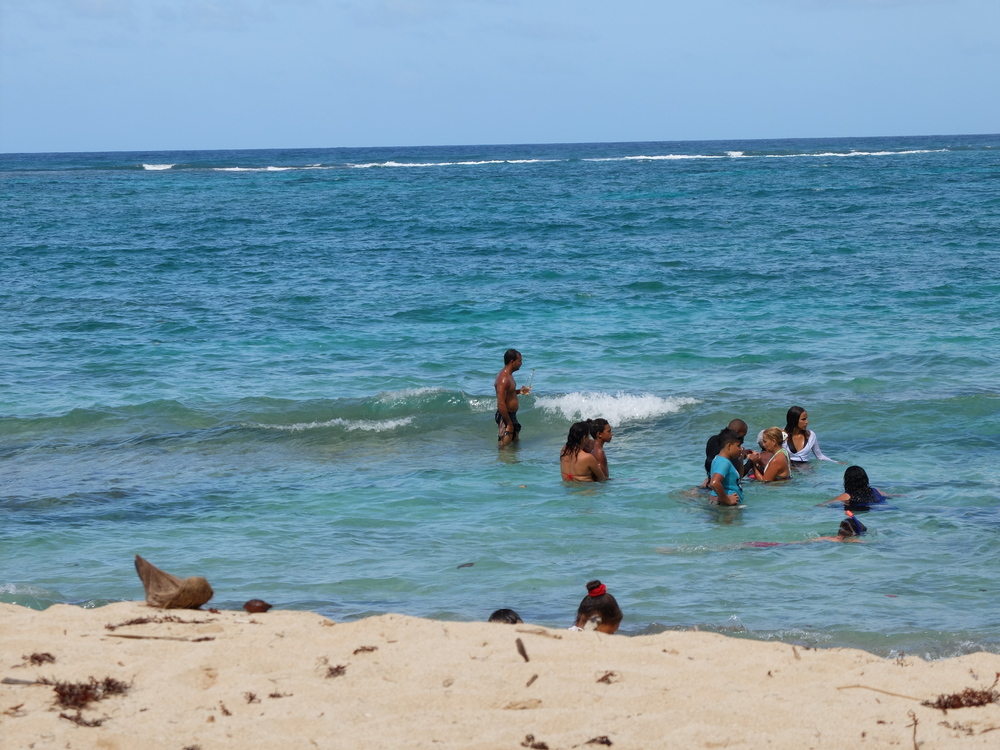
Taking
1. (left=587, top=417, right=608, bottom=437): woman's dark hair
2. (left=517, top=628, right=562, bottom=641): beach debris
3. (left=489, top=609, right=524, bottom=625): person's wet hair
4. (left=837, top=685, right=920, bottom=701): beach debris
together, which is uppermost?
(left=587, top=417, right=608, bottom=437): woman's dark hair

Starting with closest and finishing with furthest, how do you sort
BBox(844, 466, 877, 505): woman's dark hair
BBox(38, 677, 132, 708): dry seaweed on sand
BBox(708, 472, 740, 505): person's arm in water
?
Answer: BBox(38, 677, 132, 708): dry seaweed on sand < BBox(844, 466, 877, 505): woman's dark hair < BBox(708, 472, 740, 505): person's arm in water

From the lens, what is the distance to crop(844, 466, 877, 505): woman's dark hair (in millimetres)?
8742

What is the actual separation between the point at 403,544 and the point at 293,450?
390 centimetres

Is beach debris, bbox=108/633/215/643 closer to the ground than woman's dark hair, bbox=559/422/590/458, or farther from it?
closer to the ground

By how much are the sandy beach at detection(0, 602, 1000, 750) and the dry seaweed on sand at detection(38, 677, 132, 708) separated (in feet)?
0.10

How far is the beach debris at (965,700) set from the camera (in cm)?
470

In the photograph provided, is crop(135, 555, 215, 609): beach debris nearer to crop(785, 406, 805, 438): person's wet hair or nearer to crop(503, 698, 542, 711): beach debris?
crop(503, 698, 542, 711): beach debris

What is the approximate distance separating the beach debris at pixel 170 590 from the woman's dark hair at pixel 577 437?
14.9 feet

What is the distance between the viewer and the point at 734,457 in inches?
362

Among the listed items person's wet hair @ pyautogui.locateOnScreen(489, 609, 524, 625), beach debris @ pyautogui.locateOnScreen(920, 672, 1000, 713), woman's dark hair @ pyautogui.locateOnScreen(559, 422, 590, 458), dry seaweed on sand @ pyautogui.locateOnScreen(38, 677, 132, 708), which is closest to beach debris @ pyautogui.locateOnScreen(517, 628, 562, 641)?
person's wet hair @ pyautogui.locateOnScreen(489, 609, 524, 625)

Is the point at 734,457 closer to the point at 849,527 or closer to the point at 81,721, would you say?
the point at 849,527

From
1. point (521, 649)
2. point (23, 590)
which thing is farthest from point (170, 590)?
point (521, 649)

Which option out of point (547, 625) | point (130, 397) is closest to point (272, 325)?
point (130, 397)

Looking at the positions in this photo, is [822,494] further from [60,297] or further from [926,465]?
[60,297]
